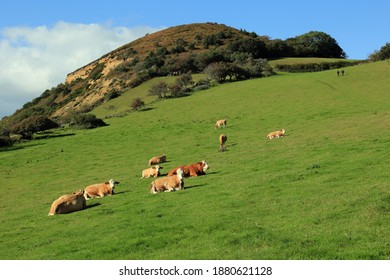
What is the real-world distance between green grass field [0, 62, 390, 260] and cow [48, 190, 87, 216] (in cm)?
45

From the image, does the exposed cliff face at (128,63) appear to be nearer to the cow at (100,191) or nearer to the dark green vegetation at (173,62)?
the dark green vegetation at (173,62)

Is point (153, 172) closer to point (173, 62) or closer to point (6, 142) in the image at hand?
point (6, 142)

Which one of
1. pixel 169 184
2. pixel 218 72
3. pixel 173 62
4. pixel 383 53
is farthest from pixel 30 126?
pixel 383 53

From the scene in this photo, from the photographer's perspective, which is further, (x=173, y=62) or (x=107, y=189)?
(x=173, y=62)

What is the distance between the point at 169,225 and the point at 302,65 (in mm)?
81854

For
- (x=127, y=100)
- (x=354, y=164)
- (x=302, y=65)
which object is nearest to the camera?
(x=354, y=164)

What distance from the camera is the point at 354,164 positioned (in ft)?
59.0

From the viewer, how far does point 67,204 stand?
1795 cm

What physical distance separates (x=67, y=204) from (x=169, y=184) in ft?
14.2
